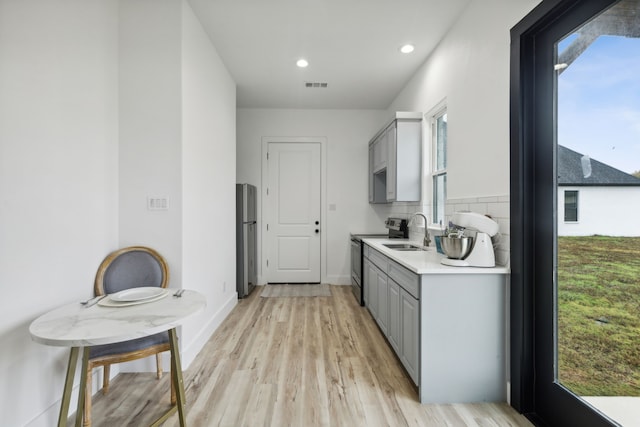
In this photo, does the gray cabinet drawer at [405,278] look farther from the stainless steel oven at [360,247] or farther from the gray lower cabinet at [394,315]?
the stainless steel oven at [360,247]

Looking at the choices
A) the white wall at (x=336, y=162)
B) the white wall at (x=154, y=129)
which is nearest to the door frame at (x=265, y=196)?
the white wall at (x=336, y=162)

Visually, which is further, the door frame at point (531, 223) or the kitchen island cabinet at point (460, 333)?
the kitchen island cabinet at point (460, 333)

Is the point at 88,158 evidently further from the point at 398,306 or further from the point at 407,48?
the point at 407,48

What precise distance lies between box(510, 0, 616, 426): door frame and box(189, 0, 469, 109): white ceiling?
0.99 metres

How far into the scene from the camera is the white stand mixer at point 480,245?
202cm

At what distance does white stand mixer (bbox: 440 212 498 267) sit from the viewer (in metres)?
2.02

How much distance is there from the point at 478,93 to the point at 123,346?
2.88 meters

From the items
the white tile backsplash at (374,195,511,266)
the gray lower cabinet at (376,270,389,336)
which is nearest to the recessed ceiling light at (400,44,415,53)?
the white tile backsplash at (374,195,511,266)

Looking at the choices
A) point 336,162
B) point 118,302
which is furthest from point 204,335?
point 336,162

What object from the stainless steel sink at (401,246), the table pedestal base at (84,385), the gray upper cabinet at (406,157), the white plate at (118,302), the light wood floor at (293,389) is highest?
the gray upper cabinet at (406,157)

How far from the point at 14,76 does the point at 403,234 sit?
3602 millimetres

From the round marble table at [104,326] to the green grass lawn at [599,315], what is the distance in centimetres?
198

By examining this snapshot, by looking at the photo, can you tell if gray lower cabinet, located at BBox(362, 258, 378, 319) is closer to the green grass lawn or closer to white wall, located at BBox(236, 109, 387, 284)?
white wall, located at BBox(236, 109, 387, 284)

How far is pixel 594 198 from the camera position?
1.58 metres
